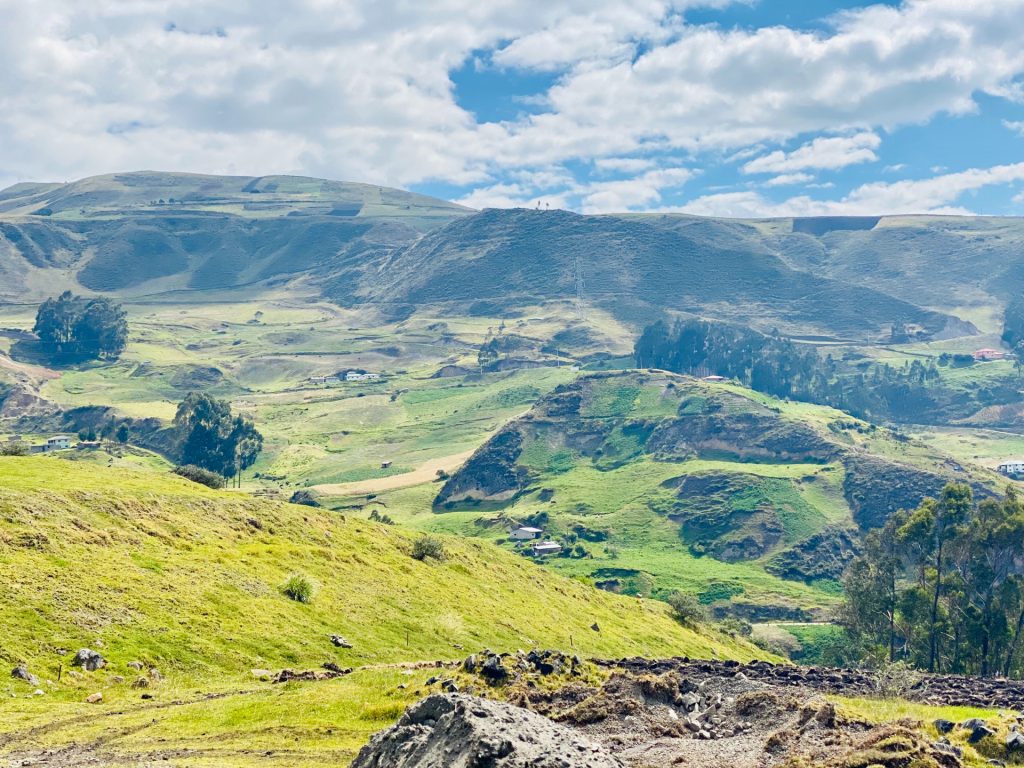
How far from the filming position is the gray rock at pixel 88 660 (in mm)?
44000

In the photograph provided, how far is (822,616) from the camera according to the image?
166 meters

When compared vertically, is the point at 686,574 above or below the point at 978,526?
below

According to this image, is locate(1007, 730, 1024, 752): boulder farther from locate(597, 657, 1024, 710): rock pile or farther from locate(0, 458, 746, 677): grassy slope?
locate(0, 458, 746, 677): grassy slope

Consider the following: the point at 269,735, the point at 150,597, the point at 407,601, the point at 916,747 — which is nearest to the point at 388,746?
the point at 269,735

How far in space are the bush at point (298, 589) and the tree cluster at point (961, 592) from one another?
65970mm

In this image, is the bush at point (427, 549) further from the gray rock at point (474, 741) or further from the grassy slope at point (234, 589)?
→ the gray rock at point (474, 741)

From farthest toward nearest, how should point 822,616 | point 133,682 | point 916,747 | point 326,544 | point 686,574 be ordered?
point 686,574, point 822,616, point 326,544, point 133,682, point 916,747

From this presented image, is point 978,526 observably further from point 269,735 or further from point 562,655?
point 269,735

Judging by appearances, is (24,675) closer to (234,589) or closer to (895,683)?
(234,589)

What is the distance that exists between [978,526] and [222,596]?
260 ft

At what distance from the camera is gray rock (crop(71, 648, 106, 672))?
4400 cm

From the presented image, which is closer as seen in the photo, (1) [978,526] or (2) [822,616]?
(1) [978,526]

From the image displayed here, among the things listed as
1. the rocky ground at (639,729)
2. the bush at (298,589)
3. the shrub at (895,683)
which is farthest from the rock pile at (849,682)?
the bush at (298,589)

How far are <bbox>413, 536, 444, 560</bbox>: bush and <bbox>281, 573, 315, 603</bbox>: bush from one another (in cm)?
2005
